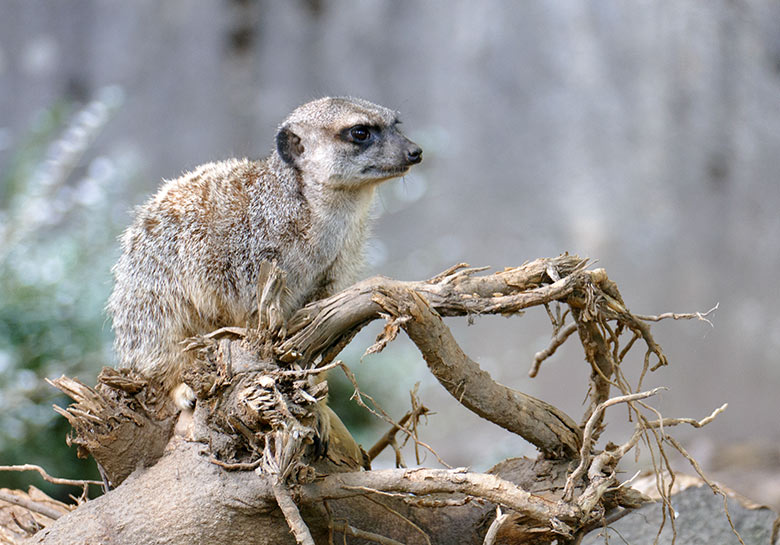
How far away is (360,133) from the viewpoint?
205 centimetres

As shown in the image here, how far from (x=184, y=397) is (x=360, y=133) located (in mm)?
828

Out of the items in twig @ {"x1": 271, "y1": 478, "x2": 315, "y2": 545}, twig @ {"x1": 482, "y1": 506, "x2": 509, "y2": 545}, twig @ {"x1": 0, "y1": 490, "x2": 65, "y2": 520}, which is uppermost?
twig @ {"x1": 482, "y1": 506, "x2": 509, "y2": 545}

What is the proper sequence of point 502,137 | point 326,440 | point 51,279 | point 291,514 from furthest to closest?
1. point 502,137
2. point 51,279
3. point 326,440
4. point 291,514

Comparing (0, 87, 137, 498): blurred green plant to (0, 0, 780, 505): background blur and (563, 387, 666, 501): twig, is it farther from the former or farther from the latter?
(563, 387, 666, 501): twig

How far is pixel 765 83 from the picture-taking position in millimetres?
3916

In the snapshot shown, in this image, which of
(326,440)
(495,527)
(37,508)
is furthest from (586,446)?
(37,508)

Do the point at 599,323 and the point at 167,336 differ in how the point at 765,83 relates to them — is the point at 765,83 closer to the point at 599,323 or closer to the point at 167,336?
the point at 599,323

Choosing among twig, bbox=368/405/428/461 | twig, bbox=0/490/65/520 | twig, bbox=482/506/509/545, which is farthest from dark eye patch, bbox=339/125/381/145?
twig, bbox=0/490/65/520

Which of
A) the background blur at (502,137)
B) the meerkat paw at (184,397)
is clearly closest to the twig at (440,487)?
the meerkat paw at (184,397)

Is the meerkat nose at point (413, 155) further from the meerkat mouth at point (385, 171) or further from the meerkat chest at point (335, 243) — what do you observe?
the meerkat chest at point (335, 243)

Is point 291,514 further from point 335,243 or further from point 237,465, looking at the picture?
point 335,243

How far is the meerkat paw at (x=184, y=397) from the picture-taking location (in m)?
1.78

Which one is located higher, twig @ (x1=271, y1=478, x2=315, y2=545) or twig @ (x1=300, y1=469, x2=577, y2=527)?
twig @ (x1=300, y1=469, x2=577, y2=527)

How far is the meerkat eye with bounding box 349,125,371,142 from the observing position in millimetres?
2045
